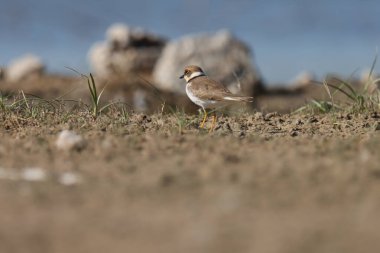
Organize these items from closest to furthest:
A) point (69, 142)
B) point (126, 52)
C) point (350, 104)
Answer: point (69, 142), point (350, 104), point (126, 52)

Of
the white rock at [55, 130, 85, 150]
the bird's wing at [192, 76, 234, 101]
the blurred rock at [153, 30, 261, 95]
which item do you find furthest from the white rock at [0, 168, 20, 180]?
the blurred rock at [153, 30, 261, 95]

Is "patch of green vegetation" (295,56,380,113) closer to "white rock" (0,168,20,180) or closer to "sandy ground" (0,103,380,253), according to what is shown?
"sandy ground" (0,103,380,253)

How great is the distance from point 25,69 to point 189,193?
50.8ft

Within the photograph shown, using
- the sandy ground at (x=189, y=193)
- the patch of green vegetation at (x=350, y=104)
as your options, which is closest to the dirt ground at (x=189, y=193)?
the sandy ground at (x=189, y=193)

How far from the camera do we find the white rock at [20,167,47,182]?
3.93 m

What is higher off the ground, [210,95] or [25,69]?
[25,69]

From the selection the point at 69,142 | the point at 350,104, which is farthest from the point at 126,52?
the point at 69,142

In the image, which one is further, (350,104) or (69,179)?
(350,104)

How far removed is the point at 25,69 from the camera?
18.5 m

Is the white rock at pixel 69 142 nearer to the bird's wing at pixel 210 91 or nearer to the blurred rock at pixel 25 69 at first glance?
the bird's wing at pixel 210 91

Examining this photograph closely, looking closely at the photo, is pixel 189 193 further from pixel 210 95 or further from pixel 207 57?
pixel 207 57

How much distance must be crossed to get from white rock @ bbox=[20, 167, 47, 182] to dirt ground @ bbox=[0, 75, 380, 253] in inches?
0.4

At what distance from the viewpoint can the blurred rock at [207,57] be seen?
1445cm

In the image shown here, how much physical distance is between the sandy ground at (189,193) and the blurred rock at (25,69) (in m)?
13.4
